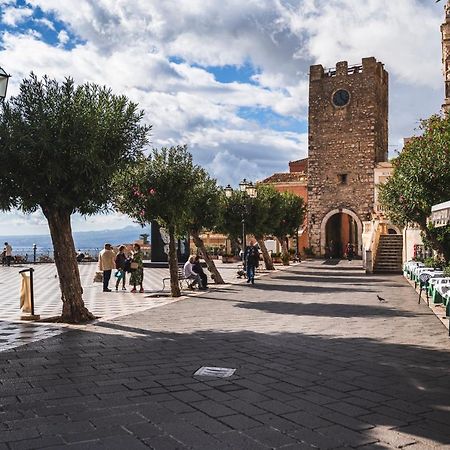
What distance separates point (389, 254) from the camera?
28.0 meters

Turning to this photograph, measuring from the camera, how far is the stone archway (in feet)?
134

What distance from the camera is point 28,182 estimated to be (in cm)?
983

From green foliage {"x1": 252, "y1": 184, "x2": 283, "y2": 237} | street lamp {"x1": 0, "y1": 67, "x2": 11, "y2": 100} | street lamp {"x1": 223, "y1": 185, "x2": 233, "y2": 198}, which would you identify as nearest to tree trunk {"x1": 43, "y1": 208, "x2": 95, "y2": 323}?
street lamp {"x1": 0, "y1": 67, "x2": 11, "y2": 100}

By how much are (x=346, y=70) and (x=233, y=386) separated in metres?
39.3

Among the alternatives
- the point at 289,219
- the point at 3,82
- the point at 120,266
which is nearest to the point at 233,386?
the point at 3,82

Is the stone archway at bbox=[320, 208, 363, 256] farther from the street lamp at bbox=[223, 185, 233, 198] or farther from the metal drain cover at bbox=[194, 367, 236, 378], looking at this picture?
the metal drain cover at bbox=[194, 367, 236, 378]

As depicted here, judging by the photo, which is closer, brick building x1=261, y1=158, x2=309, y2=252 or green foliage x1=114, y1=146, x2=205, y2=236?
green foliage x1=114, y1=146, x2=205, y2=236

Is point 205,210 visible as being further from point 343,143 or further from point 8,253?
point 343,143

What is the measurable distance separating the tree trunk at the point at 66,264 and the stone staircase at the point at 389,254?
1885 cm

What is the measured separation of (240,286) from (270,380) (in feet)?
43.0

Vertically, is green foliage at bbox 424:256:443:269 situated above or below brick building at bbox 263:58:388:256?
below

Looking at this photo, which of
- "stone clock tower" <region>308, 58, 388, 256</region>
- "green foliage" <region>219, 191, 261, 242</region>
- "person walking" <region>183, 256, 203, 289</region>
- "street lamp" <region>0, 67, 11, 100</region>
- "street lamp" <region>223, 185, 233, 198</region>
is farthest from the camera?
"stone clock tower" <region>308, 58, 388, 256</region>

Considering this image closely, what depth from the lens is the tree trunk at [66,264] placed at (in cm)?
1041

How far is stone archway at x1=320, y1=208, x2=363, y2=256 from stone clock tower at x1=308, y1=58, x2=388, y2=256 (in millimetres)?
77
